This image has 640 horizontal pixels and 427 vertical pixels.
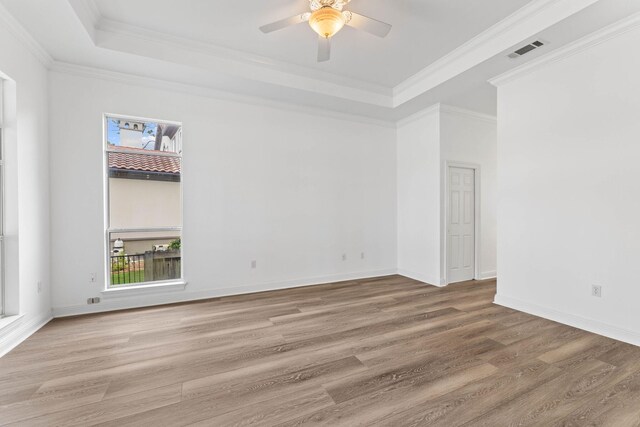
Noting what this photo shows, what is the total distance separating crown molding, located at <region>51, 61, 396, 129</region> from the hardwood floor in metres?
2.89

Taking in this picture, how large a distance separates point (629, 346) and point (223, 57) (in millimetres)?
5139

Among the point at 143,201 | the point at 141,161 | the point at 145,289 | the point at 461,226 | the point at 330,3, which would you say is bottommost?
the point at 145,289

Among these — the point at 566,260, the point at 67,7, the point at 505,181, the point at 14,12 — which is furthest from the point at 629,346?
the point at 14,12

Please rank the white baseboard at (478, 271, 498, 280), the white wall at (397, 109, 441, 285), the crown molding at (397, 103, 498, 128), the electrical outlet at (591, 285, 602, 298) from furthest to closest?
the white baseboard at (478, 271, 498, 280)
the white wall at (397, 109, 441, 285)
the crown molding at (397, 103, 498, 128)
the electrical outlet at (591, 285, 602, 298)

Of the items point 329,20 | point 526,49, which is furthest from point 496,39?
point 329,20

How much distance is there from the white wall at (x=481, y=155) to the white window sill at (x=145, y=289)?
4055 millimetres

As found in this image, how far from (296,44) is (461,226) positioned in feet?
12.7

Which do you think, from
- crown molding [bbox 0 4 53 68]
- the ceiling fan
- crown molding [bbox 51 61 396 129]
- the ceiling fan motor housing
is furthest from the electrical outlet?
crown molding [bbox 0 4 53 68]

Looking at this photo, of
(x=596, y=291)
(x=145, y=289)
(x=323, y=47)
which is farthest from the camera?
(x=145, y=289)

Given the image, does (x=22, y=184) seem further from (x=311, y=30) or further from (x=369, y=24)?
(x=369, y=24)

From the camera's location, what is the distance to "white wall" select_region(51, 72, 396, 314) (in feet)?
11.2

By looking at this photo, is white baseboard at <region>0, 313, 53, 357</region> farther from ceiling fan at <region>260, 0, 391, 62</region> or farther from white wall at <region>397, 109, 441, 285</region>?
white wall at <region>397, 109, 441, 285</region>

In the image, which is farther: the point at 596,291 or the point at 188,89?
the point at 188,89

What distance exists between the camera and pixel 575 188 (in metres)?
3.04
